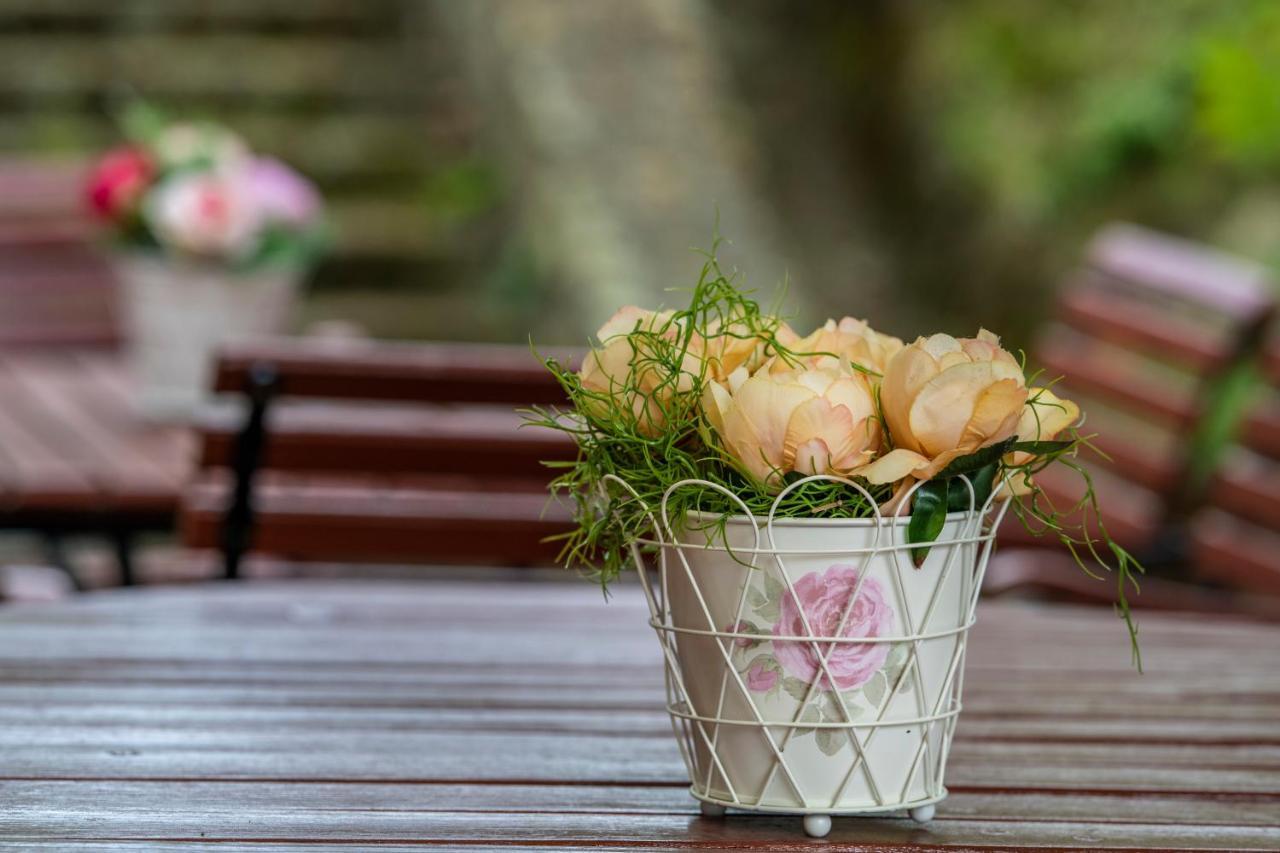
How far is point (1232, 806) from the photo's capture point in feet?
3.40

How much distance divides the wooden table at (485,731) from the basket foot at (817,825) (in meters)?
0.01

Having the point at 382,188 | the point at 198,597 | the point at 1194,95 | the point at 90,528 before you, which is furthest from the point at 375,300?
the point at 198,597

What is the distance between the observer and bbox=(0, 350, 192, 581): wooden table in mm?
2357

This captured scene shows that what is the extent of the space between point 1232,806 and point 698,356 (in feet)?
1.41

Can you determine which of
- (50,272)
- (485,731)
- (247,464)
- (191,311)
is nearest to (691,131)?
(50,272)

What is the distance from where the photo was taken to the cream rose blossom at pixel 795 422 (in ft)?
2.82

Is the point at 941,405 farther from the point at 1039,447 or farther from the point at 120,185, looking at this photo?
the point at 120,185

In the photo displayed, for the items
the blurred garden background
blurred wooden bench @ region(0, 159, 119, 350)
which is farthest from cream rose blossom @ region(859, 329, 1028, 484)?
the blurred garden background

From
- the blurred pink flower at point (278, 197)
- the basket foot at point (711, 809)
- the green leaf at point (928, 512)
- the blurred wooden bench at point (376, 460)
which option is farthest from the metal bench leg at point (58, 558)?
the green leaf at point (928, 512)

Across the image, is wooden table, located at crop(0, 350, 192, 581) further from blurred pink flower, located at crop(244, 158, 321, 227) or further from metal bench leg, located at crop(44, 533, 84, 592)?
blurred pink flower, located at crop(244, 158, 321, 227)

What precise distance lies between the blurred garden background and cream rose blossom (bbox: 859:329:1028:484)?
3.43 metres

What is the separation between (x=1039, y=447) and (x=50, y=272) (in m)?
3.45

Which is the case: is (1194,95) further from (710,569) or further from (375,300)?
(710,569)

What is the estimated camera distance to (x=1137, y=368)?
343 cm
